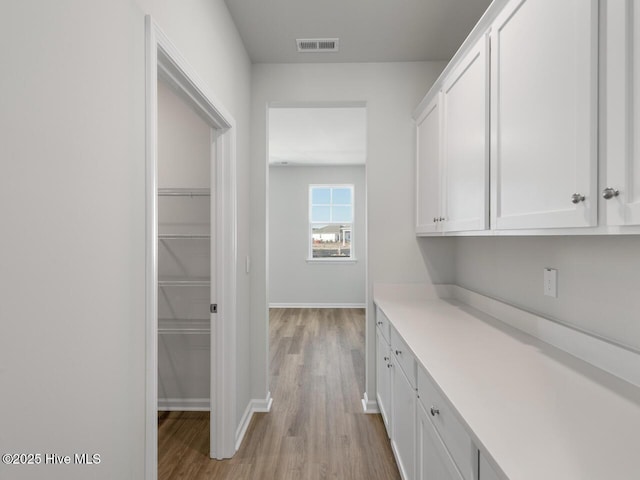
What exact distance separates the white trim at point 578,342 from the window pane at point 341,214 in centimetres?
500

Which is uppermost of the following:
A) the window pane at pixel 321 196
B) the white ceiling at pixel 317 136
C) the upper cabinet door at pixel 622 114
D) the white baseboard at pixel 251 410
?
the white ceiling at pixel 317 136

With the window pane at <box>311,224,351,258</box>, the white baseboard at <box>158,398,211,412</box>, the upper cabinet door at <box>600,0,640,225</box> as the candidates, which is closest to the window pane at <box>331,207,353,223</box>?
the window pane at <box>311,224,351,258</box>

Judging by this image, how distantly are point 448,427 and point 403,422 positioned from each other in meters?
0.79

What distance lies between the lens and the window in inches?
278

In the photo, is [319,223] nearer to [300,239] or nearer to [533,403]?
[300,239]

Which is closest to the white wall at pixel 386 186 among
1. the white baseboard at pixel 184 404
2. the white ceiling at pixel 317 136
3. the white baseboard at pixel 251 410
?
the white baseboard at pixel 251 410

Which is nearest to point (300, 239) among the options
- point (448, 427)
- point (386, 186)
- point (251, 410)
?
point (386, 186)

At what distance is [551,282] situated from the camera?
1621mm

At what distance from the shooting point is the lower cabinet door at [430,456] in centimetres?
114

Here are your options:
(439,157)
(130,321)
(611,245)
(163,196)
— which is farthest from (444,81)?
(163,196)

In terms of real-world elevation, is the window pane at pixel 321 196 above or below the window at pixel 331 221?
above

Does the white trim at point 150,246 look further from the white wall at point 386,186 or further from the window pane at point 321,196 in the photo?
the window pane at point 321,196

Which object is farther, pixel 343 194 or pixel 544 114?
pixel 343 194

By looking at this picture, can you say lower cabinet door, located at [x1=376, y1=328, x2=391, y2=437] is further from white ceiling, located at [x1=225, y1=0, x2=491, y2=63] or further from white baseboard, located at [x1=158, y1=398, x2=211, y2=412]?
white ceiling, located at [x1=225, y1=0, x2=491, y2=63]
